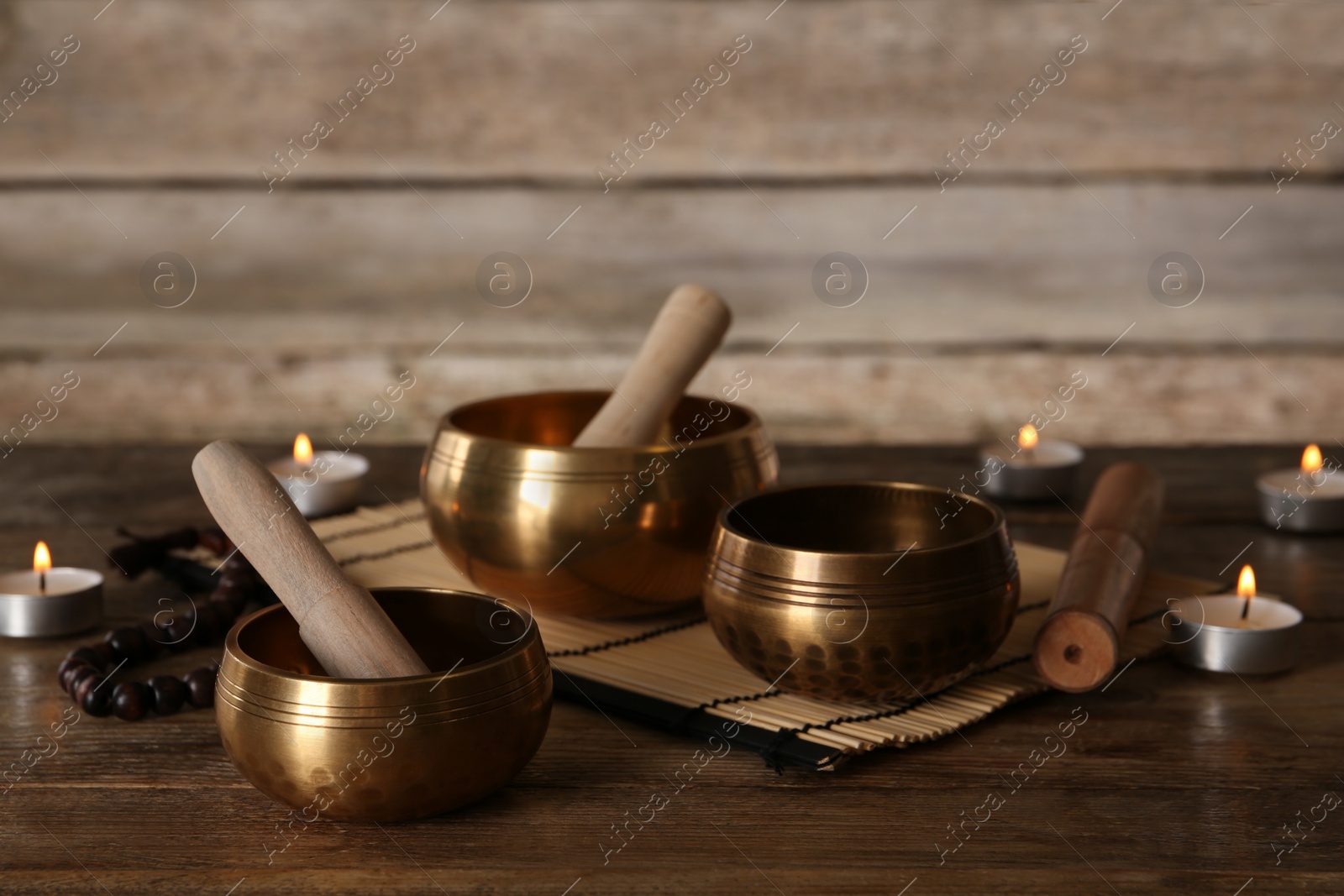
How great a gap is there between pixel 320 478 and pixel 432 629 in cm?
54

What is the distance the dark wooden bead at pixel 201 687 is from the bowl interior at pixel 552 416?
274mm

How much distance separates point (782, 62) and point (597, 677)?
4.73 ft

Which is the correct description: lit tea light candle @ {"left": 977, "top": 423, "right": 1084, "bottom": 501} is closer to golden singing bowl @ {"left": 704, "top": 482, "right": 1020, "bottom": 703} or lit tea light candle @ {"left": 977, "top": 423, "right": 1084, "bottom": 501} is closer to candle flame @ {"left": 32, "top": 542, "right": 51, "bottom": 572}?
golden singing bowl @ {"left": 704, "top": 482, "right": 1020, "bottom": 703}

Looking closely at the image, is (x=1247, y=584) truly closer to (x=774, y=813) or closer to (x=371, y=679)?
(x=774, y=813)

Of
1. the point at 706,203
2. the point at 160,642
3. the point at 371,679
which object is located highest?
the point at 706,203

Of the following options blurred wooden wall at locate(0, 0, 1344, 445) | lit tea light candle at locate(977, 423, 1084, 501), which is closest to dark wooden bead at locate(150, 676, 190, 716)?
lit tea light candle at locate(977, 423, 1084, 501)

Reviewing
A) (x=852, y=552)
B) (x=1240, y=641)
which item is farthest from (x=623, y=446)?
(x=1240, y=641)

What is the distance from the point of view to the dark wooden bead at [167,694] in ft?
2.50

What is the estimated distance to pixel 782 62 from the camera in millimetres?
2025

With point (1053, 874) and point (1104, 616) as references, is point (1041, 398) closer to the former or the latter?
point (1104, 616)

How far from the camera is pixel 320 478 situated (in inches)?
48.5

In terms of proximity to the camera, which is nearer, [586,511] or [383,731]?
[383,731]

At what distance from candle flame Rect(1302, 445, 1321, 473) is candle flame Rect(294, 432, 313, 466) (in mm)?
890

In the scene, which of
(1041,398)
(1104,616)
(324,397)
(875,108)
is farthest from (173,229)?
(1104,616)
